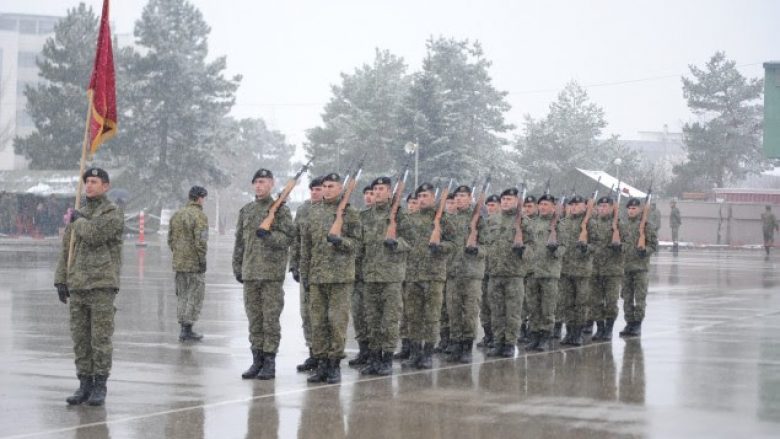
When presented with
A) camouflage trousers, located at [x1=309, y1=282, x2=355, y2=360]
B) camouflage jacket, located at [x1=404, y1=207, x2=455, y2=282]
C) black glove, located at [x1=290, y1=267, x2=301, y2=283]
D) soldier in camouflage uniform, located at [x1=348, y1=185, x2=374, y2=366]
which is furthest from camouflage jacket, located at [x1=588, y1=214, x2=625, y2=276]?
camouflage trousers, located at [x1=309, y1=282, x2=355, y2=360]

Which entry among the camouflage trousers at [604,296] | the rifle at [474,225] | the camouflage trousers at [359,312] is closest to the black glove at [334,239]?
the camouflage trousers at [359,312]

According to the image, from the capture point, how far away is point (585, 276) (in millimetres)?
15711

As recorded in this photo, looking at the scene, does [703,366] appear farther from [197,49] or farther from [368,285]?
[197,49]

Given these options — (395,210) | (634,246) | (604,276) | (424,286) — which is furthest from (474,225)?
(634,246)

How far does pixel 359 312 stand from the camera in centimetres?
1320

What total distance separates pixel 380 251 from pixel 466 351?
170cm

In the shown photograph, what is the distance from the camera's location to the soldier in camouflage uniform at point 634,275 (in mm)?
16328

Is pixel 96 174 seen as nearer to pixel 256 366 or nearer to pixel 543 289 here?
pixel 256 366

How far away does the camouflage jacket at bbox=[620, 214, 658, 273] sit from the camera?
16328mm

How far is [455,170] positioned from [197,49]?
17430 mm

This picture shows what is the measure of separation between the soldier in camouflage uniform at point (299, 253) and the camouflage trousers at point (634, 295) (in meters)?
4.96

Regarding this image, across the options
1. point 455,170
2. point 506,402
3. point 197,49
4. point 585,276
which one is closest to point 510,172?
point 455,170

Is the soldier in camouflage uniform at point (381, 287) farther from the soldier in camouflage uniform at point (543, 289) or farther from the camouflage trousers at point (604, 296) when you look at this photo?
the camouflage trousers at point (604, 296)

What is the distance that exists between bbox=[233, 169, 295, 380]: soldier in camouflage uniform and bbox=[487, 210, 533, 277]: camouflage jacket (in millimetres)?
2829
